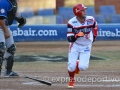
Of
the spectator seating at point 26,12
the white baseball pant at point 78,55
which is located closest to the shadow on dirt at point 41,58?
the white baseball pant at point 78,55

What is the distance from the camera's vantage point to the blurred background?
2584 centimetres

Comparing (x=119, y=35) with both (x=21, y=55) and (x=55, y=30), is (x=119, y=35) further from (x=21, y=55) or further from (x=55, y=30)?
(x=21, y=55)

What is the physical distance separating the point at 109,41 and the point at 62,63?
30.7 ft

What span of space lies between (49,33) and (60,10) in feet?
A: 14.3

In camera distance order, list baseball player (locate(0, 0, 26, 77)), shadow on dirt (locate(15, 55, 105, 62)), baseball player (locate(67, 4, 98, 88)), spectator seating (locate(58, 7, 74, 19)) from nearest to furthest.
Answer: baseball player (locate(67, 4, 98, 88)) → baseball player (locate(0, 0, 26, 77)) → shadow on dirt (locate(15, 55, 105, 62)) → spectator seating (locate(58, 7, 74, 19))

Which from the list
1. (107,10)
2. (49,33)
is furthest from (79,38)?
(107,10)

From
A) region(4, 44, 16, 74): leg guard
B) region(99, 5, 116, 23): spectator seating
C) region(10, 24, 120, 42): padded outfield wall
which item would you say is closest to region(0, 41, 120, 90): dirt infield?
region(4, 44, 16, 74): leg guard

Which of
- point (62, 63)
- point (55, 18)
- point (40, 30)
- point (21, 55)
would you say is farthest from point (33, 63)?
point (55, 18)

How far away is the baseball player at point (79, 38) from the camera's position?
30.0 feet

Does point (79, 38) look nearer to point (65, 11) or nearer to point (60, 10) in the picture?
point (65, 11)

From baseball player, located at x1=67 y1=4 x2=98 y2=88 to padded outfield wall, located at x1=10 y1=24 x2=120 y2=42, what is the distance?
13.7 meters

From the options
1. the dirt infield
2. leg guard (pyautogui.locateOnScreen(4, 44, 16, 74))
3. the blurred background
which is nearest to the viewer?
the dirt infield

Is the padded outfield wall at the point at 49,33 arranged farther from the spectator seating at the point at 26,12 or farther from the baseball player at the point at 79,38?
the baseball player at the point at 79,38

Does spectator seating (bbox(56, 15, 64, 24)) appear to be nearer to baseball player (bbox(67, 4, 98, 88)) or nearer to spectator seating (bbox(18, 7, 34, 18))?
spectator seating (bbox(18, 7, 34, 18))
